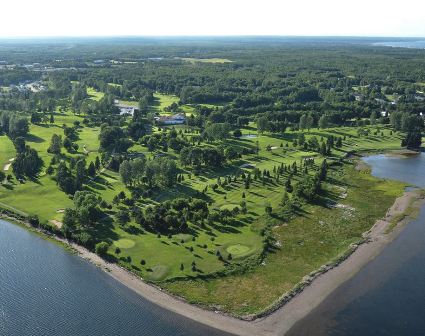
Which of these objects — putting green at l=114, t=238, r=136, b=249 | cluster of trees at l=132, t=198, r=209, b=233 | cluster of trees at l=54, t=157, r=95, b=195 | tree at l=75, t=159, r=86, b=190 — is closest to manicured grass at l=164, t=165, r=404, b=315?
putting green at l=114, t=238, r=136, b=249

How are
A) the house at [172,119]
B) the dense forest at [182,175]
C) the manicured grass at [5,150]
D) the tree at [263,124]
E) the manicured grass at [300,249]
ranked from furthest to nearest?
the house at [172,119] → the tree at [263,124] → the manicured grass at [5,150] → the dense forest at [182,175] → the manicured grass at [300,249]

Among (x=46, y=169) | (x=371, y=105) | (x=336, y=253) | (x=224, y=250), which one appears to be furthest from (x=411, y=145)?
(x=46, y=169)

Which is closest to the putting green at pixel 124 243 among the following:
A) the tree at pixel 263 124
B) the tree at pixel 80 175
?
the tree at pixel 80 175

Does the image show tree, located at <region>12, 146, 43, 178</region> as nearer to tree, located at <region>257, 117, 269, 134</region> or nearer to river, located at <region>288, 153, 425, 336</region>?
tree, located at <region>257, 117, 269, 134</region>

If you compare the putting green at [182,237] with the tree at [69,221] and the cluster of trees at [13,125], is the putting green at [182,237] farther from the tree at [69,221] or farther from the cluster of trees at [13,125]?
the cluster of trees at [13,125]

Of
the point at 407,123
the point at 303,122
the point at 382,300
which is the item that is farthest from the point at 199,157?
the point at 407,123

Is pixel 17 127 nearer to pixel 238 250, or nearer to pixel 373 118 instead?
pixel 238 250
